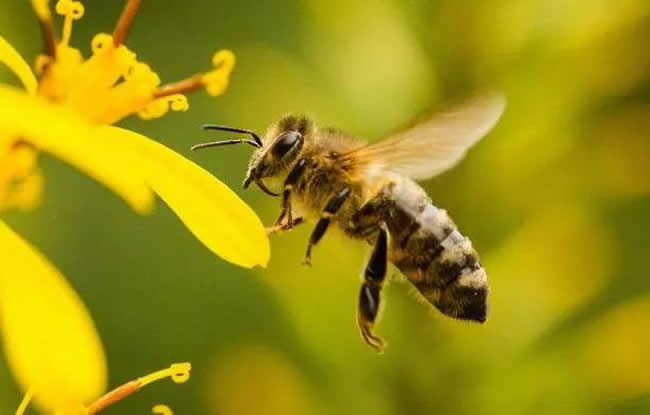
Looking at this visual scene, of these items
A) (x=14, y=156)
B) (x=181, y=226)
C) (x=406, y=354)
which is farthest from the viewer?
(x=181, y=226)

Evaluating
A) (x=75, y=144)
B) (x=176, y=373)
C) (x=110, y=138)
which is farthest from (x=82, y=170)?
(x=176, y=373)

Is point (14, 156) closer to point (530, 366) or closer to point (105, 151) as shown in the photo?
point (105, 151)

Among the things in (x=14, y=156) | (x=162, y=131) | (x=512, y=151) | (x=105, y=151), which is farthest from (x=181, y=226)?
(x=105, y=151)

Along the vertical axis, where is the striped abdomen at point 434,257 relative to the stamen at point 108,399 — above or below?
above

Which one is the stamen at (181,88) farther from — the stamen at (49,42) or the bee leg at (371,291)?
the bee leg at (371,291)

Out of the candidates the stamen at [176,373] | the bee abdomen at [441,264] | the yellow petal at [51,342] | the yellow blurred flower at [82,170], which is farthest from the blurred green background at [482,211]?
the yellow petal at [51,342]

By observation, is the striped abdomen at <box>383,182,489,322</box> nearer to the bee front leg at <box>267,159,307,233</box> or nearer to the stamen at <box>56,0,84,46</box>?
the bee front leg at <box>267,159,307,233</box>
